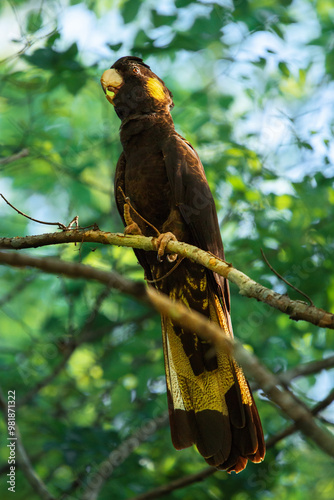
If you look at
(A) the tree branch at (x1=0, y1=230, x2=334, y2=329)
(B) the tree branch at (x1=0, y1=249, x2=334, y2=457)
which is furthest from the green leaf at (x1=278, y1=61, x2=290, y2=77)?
(B) the tree branch at (x1=0, y1=249, x2=334, y2=457)

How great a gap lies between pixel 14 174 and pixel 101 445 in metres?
3.04

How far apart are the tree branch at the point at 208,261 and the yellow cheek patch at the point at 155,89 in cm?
159

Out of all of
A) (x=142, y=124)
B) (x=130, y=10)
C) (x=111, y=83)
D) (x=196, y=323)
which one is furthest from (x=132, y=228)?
(x=130, y=10)

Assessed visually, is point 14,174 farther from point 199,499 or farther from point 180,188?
point 199,499

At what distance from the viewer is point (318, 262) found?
4.35 meters

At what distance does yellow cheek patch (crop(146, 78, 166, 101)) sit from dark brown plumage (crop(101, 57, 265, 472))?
0.26 feet

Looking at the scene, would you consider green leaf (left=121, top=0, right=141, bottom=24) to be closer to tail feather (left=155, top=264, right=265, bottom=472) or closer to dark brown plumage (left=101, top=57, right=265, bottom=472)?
dark brown plumage (left=101, top=57, right=265, bottom=472)

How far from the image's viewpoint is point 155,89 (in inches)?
159

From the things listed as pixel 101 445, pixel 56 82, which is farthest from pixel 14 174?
pixel 101 445

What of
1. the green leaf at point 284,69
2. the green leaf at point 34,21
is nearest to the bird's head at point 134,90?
the green leaf at point 34,21

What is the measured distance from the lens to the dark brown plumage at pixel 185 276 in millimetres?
3221

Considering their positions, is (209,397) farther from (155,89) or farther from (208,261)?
(155,89)

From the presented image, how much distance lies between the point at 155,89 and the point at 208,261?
6.70 ft

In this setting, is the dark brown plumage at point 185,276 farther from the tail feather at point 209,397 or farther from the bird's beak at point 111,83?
the bird's beak at point 111,83
